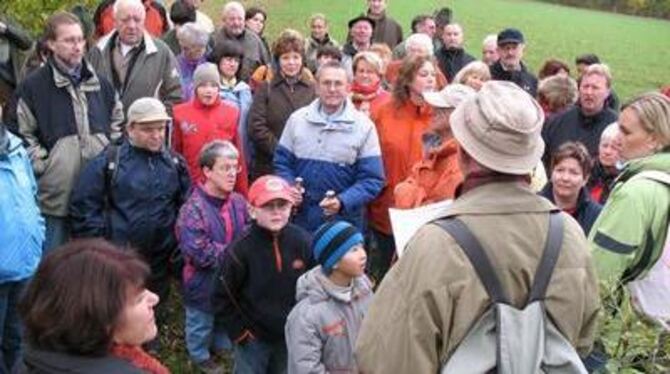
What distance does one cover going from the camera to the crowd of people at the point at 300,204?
2553mm

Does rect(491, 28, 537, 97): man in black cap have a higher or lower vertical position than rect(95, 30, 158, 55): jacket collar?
lower

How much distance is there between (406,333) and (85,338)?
974 millimetres

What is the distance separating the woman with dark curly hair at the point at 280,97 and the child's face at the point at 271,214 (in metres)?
2.04

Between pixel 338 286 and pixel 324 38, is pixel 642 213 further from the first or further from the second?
pixel 324 38

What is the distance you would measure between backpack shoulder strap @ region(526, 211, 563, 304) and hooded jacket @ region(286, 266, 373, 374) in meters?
1.84

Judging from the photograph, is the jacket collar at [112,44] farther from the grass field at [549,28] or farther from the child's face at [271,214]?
the grass field at [549,28]

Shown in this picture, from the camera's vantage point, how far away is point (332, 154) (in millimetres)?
5875

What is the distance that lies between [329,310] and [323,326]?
9 centimetres

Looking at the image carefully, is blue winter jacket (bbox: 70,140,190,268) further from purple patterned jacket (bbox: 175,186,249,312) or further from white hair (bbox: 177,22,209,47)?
white hair (bbox: 177,22,209,47)

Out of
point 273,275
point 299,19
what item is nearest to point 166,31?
point 273,275

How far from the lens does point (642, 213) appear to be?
359 cm

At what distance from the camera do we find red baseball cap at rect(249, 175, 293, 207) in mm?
4887

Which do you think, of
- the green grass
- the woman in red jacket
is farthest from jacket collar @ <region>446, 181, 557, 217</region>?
the green grass

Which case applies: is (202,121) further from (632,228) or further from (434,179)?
(632,228)
